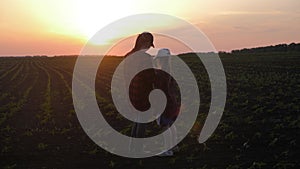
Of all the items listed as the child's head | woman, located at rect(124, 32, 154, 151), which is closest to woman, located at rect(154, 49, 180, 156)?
the child's head

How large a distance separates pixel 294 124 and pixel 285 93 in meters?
6.51

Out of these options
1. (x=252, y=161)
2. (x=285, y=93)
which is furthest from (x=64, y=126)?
(x=285, y=93)

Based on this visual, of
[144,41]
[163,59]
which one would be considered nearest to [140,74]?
[163,59]

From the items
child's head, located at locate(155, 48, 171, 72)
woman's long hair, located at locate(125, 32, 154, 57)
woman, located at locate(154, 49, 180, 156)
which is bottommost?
woman, located at locate(154, 49, 180, 156)

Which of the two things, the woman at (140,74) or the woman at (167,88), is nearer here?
the woman at (140,74)

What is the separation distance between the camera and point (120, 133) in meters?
9.51

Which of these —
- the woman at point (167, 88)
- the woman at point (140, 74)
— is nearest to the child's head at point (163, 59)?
the woman at point (167, 88)

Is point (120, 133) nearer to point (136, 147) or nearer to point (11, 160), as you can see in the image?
point (136, 147)

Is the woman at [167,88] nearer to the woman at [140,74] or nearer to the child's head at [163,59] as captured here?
the child's head at [163,59]

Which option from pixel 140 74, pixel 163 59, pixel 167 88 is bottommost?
pixel 167 88

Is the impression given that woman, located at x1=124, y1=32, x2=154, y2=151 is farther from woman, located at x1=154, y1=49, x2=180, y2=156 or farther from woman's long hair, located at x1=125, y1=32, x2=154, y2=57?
woman, located at x1=154, y1=49, x2=180, y2=156

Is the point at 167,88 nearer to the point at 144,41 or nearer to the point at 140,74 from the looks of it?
the point at 140,74

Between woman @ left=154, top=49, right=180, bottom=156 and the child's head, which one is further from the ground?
the child's head

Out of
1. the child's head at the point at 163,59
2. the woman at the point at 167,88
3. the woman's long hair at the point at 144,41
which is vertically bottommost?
the woman at the point at 167,88
